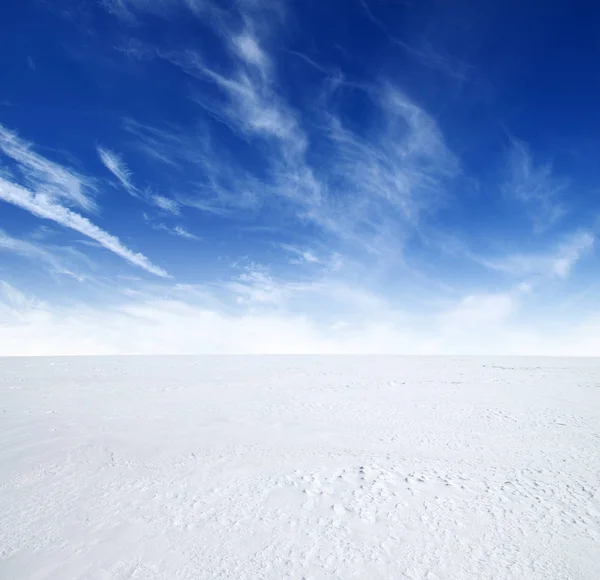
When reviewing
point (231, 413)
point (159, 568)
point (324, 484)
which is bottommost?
point (159, 568)

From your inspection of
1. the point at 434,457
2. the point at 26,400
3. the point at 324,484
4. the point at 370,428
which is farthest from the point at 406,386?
the point at 26,400

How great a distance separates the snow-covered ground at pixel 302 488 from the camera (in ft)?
14.1

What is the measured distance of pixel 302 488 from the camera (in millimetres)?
6035

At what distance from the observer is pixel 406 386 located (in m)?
14.6

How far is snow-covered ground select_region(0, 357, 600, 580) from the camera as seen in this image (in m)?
4.29

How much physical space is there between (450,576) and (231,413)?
7.78m

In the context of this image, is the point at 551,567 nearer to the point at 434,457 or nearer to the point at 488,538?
the point at 488,538

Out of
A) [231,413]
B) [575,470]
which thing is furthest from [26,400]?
[575,470]

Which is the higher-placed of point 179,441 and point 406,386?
point 406,386

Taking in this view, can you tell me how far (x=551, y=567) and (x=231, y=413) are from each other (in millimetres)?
8354

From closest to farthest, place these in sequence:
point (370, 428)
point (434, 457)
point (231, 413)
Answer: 1. point (434, 457)
2. point (370, 428)
3. point (231, 413)

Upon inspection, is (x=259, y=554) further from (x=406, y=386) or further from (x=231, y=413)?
(x=406, y=386)

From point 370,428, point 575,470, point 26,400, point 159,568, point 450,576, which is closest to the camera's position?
point 450,576

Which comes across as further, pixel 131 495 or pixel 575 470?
pixel 575 470
